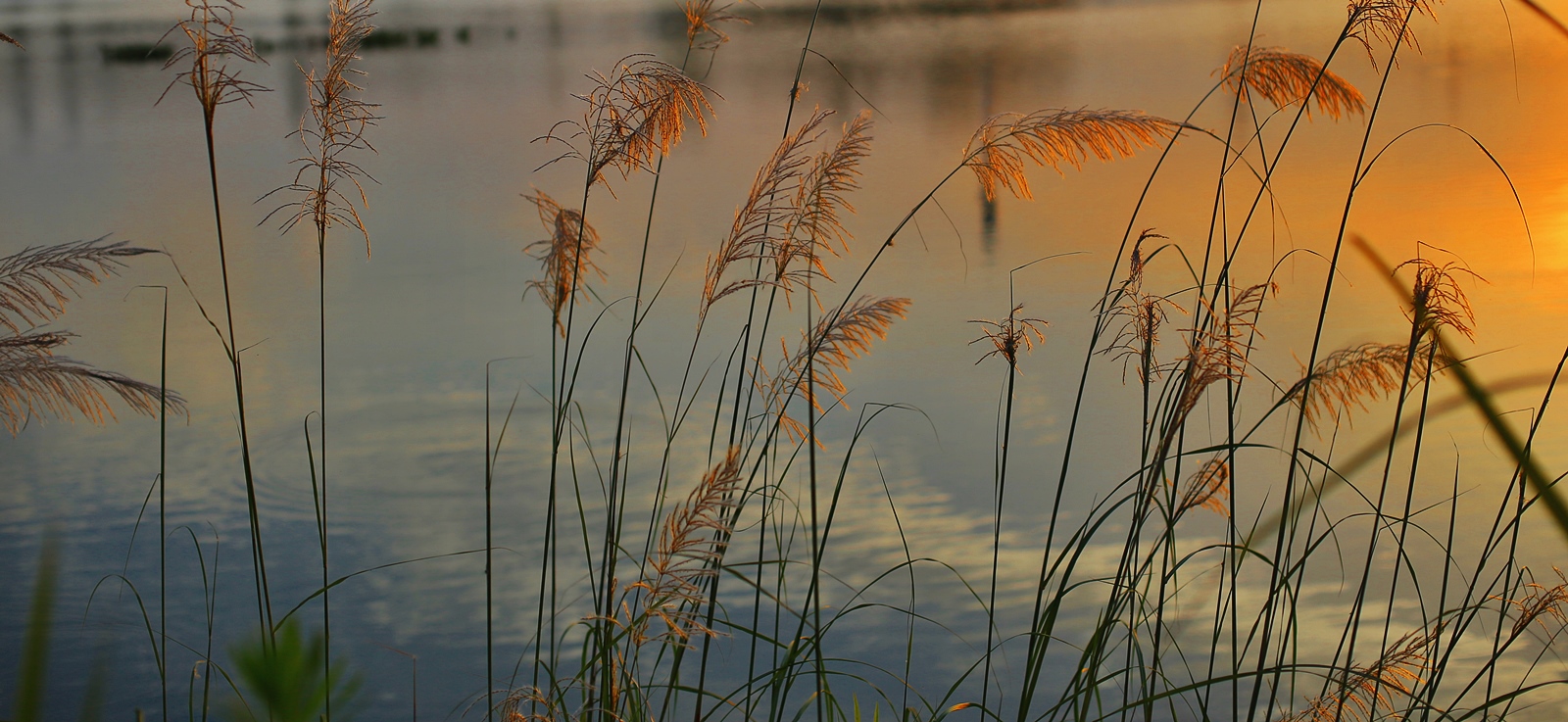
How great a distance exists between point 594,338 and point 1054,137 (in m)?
2.42

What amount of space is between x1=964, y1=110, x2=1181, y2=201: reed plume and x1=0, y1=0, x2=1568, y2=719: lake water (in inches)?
5.5

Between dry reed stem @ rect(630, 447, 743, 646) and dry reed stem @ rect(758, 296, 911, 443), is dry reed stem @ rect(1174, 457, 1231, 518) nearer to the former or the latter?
dry reed stem @ rect(758, 296, 911, 443)

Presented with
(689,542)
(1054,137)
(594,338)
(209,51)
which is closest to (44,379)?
(209,51)

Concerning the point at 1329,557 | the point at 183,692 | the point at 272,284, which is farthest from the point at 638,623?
the point at 272,284

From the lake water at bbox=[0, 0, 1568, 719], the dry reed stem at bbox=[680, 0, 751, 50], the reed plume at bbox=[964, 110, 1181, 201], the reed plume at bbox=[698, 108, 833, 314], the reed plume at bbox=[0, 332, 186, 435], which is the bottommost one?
the lake water at bbox=[0, 0, 1568, 719]

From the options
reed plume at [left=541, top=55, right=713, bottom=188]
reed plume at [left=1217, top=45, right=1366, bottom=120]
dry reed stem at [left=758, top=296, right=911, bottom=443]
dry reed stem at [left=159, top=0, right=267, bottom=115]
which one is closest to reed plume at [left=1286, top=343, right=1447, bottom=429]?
reed plume at [left=1217, top=45, right=1366, bottom=120]

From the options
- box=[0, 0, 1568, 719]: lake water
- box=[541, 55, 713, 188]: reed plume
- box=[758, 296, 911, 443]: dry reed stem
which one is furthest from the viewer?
box=[0, 0, 1568, 719]: lake water

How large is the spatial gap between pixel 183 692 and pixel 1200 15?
33.5 ft

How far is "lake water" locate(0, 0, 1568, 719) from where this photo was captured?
2.24m

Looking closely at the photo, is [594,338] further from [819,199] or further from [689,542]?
[689,542]

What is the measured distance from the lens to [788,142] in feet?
3.72

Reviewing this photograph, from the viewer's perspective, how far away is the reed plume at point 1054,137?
1077 millimetres

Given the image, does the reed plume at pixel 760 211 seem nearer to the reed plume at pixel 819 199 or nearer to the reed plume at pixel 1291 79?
the reed plume at pixel 819 199

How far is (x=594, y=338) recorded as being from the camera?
3375mm
